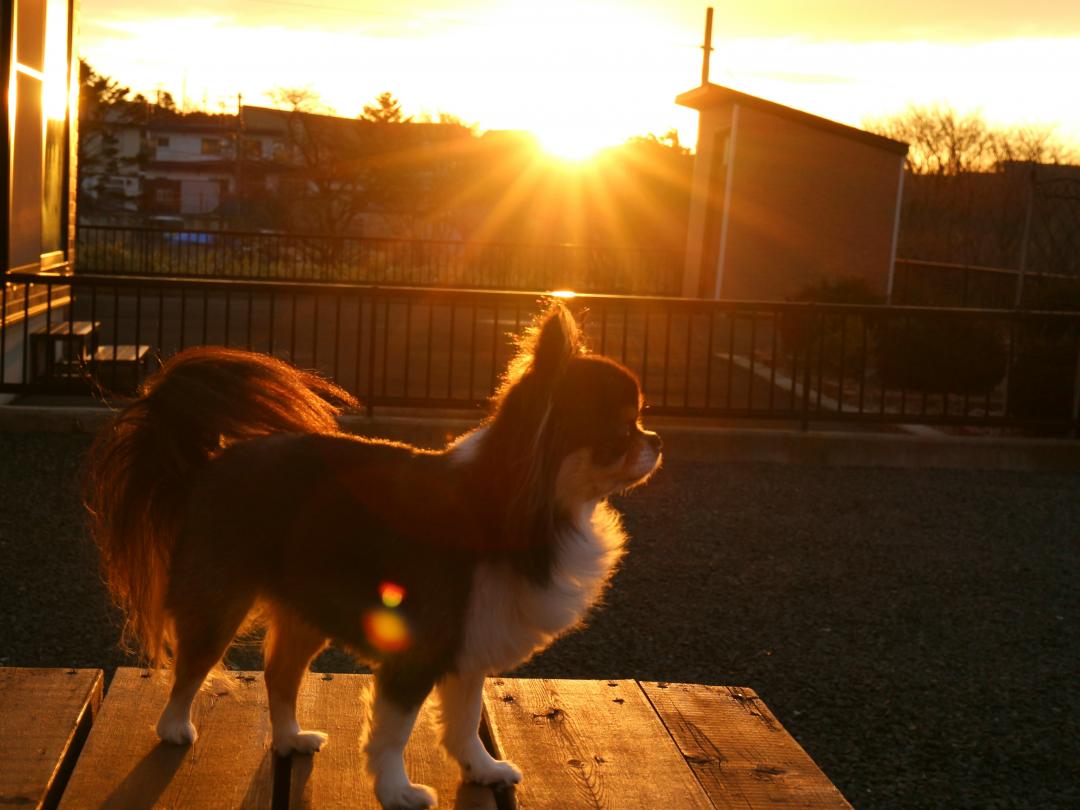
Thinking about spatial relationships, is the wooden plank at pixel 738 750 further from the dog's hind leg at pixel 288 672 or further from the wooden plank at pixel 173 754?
the wooden plank at pixel 173 754

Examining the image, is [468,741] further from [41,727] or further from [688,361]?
[688,361]

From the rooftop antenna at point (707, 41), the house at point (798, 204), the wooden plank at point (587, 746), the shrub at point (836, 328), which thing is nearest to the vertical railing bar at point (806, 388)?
the shrub at point (836, 328)

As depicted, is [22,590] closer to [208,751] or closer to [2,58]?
[208,751]

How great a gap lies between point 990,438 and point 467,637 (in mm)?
9362

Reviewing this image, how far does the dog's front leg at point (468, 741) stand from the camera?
10.2 ft

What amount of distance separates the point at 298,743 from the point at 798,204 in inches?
856

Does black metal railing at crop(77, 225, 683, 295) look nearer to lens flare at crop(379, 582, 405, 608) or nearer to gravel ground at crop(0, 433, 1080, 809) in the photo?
gravel ground at crop(0, 433, 1080, 809)

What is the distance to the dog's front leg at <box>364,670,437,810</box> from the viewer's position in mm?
2914

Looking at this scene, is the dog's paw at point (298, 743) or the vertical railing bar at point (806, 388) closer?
the dog's paw at point (298, 743)

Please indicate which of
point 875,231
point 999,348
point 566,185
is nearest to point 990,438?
point 999,348

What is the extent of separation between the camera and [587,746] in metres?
3.36

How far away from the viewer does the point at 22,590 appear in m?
6.43

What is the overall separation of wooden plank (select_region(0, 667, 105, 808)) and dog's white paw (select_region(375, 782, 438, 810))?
71 centimetres

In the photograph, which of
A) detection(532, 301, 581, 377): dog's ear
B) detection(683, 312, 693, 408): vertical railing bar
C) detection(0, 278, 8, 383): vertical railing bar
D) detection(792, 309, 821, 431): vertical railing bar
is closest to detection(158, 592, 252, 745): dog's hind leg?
detection(532, 301, 581, 377): dog's ear
